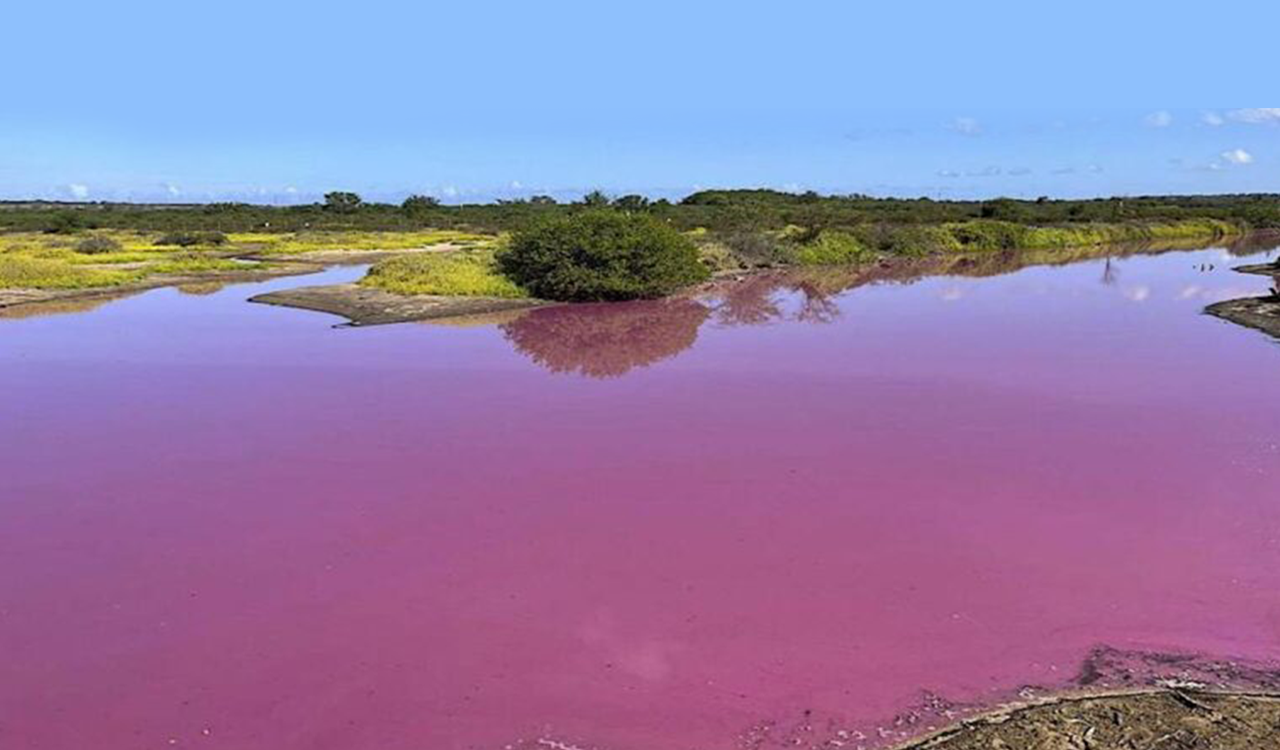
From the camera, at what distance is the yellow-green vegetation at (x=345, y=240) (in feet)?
136

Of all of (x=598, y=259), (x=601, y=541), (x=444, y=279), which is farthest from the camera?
(x=444, y=279)

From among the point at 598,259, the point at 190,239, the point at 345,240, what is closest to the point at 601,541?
the point at 598,259

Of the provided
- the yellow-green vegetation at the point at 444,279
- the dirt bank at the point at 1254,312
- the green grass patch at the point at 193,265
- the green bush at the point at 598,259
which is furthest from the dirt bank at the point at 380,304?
the dirt bank at the point at 1254,312

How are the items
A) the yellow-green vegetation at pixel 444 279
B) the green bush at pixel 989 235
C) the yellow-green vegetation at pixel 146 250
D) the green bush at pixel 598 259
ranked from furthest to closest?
the green bush at pixel 989 235, the yellow-green vegetation at pixel 146 250, the green bush at pixel 598 259, the yellow-green vegetation at pixel 444 279

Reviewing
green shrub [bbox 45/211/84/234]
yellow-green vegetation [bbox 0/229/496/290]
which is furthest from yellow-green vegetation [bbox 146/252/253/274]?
green shrub [bbox 45/211/84/234]

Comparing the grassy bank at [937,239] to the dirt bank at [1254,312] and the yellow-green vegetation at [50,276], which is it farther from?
the yellow-green vegetation at [50,276]

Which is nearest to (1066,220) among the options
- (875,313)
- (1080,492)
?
(875,313)

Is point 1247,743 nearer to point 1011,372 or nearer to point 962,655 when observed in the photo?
point 962,655

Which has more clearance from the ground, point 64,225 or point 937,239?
point 64,225

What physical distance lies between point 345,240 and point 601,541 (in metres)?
40.7

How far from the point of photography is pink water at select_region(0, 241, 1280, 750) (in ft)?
18.3

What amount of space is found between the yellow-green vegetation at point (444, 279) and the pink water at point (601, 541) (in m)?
8.00

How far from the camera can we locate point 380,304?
72.9 ft

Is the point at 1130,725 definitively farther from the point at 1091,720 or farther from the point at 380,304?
the point at 380,304
